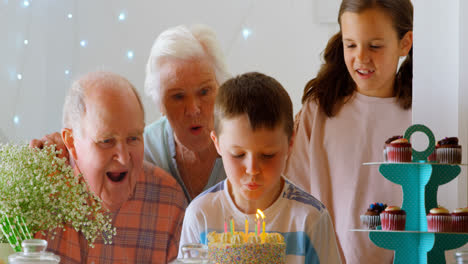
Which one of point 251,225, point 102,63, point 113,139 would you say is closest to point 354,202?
point 251,225

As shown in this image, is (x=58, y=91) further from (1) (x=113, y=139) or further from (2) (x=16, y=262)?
(2) (x=16, y=262)

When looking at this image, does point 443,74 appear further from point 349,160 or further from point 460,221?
point 460,221

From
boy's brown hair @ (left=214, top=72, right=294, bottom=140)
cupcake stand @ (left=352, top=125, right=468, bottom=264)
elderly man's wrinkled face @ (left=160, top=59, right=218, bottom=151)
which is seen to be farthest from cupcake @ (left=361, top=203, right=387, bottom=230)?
elderly man's wrinkled face @ (left=160, top=59, right=218, bottom=151)

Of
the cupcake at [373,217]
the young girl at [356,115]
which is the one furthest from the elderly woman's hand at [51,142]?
the cupcake at [373,217]

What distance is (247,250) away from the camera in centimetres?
127

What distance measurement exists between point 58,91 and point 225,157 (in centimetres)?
86

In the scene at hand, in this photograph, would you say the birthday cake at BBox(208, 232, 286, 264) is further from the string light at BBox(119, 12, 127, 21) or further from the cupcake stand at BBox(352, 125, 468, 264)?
the string light at BBox(119, 12, 127, 21)

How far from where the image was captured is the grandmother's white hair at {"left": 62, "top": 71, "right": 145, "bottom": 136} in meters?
2.30

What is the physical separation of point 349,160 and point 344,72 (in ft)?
1.14

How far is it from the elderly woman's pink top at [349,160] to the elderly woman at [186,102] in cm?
→ 34

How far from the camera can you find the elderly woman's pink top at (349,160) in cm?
233

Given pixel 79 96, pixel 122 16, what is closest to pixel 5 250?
pixel 79 96

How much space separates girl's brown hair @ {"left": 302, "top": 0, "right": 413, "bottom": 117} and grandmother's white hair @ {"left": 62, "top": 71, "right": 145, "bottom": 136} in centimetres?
68

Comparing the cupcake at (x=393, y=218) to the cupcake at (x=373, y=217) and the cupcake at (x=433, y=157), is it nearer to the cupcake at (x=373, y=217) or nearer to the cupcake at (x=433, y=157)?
the cupcake at (x=373, y=217)
